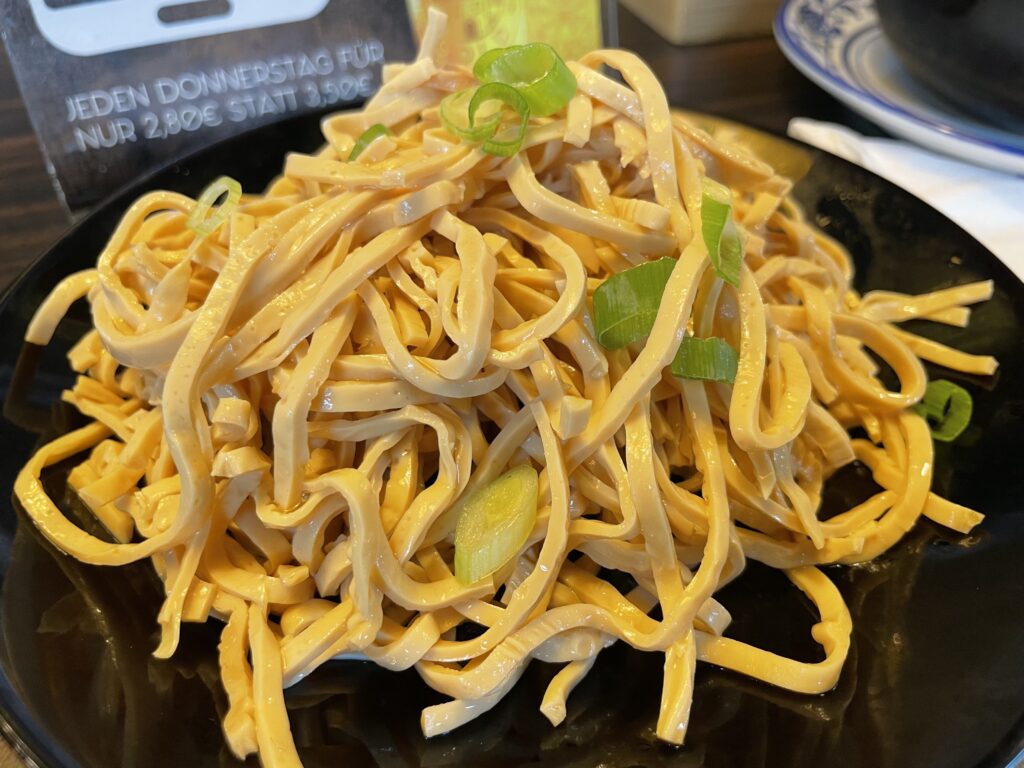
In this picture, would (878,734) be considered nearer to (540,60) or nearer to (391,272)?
(391,272)

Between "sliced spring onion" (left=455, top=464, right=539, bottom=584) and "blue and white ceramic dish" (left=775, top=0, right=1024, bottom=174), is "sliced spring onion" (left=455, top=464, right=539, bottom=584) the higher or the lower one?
the higher one

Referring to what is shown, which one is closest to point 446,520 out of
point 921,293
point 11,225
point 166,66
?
point 921,293

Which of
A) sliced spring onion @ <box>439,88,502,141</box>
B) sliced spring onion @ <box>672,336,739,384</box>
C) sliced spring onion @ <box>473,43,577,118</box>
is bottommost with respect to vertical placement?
sliced spring onion @ <box>672,336,739,384</box>

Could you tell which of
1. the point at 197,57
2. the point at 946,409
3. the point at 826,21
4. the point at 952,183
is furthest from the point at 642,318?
the point at 826,21

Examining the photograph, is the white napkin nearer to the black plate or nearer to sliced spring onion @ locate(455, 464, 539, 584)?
the black plate

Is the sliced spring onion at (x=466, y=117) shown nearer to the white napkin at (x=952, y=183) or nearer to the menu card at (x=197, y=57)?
Result: the menu card at (x=197, y=57)

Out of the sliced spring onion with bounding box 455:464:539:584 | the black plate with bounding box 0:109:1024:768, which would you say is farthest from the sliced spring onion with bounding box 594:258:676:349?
the black plate with bounding box 0:109:1024:768

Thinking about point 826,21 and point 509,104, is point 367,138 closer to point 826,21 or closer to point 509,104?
point 509,104
